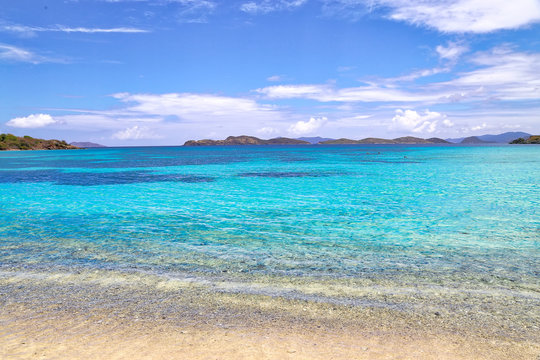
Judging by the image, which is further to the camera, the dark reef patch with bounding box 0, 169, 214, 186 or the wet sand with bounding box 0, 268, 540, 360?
the dark reef patch with bounding box 0, 169, 214, 186

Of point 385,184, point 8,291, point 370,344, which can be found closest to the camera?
point 370,344

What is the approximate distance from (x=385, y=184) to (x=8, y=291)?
107 ft

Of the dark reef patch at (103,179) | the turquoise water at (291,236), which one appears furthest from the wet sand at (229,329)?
the dark reef patch at (103,179)

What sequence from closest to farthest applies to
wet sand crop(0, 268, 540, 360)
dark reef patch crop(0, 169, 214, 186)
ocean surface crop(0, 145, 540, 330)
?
wet sand crop(0, 268, 540, 360)
ocean surface crop(0, 145, 540, 330)
dark reef patch crop(0, 169, 214, 186)

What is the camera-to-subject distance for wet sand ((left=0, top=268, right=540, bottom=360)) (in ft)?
20.9

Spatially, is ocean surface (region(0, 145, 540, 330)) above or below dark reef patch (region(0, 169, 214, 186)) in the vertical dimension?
below

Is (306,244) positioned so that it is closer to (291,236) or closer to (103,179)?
(291,236)

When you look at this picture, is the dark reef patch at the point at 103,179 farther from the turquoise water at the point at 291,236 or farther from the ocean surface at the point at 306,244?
the ocean surface at the point at 306,244

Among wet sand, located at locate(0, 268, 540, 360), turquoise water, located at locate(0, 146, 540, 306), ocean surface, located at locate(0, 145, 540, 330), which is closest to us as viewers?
wet sand, located at locate(0, 268, 540, 360)

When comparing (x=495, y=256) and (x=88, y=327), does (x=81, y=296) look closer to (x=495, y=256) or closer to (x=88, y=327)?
(x=88, y=327)

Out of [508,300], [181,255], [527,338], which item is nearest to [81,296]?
[181,255]

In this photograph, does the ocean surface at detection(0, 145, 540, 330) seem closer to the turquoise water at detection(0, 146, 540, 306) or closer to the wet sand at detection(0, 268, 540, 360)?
the turquoise water at detection(0, 146, 540, 306)

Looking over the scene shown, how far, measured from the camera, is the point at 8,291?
30.9 ft

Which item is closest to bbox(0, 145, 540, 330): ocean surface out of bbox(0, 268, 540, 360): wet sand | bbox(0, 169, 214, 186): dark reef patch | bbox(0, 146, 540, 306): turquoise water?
bbox(0, 146, 540, 306): turquoise water
